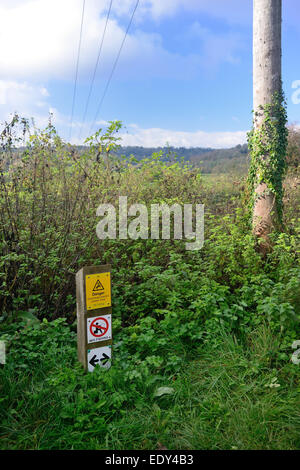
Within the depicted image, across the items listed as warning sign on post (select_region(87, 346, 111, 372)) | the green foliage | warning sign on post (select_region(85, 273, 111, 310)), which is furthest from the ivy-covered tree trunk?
warning sign on post (select_region(87, 346, 111, 372))

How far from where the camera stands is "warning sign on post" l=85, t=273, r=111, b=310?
3.28 meters

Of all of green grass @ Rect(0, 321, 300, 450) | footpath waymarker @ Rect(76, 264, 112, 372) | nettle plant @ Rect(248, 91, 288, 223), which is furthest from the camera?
nettle plant @ Rect(248, 91, 288, 223)

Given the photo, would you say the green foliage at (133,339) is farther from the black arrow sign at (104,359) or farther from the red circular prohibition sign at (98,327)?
the red circular prohibition sign at (98,327)

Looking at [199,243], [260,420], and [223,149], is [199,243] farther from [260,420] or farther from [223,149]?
[223,149]

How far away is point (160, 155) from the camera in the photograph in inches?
344

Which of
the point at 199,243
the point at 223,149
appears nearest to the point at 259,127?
the point at 199,243

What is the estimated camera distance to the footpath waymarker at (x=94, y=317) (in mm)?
3260

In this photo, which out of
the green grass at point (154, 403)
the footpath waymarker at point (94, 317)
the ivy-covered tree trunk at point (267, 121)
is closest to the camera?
the green grass at point (154, 403)

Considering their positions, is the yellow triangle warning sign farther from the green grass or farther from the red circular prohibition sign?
the green grass

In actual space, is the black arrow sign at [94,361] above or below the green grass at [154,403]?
above

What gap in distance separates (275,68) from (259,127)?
1.02 m

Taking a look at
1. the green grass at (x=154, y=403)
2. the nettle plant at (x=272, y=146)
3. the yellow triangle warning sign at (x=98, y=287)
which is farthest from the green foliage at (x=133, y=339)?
the nettle plant at (x=272, y=146)

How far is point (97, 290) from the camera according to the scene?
3326mm

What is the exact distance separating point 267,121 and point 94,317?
4.82 m
